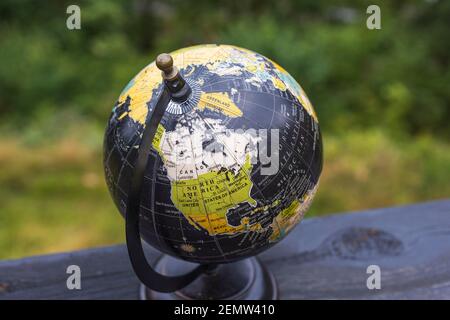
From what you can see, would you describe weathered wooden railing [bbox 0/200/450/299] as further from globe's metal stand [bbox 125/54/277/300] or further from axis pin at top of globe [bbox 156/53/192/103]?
axis pin at top of globe [bbox 156/53/192/103]

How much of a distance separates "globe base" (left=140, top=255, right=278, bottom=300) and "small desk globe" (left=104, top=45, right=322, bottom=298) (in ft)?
1.25

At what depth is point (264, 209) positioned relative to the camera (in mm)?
1413

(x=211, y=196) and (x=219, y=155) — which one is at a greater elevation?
(x=219, y=155)

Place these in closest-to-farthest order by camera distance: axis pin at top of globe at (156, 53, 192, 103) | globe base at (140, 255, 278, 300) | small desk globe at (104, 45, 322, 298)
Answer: axis pin at top of globe at (156, 53, 192, 103) < small desk globe at (104, 45, 322, 298) < globe base at (140, 255, 278, 300)

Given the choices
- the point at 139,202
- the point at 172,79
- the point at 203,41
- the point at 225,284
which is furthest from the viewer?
the point at 203,41

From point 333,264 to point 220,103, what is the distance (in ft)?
3.87

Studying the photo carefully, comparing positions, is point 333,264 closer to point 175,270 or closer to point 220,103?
point 175,270

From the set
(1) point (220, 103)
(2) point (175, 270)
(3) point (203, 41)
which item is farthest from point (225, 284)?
(3) point (203, 41)

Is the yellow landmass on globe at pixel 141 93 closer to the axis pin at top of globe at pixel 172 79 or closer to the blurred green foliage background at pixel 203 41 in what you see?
the axis pin at top of globe at pixel 172 79

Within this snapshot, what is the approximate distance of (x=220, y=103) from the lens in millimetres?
1343

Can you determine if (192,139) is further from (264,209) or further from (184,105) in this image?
(264,209)

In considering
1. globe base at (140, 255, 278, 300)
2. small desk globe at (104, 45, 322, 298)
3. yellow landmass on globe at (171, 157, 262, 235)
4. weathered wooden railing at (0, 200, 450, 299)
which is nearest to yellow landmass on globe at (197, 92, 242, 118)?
small desk globe at (104, 45, 322, 298)

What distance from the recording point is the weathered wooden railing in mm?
1996
